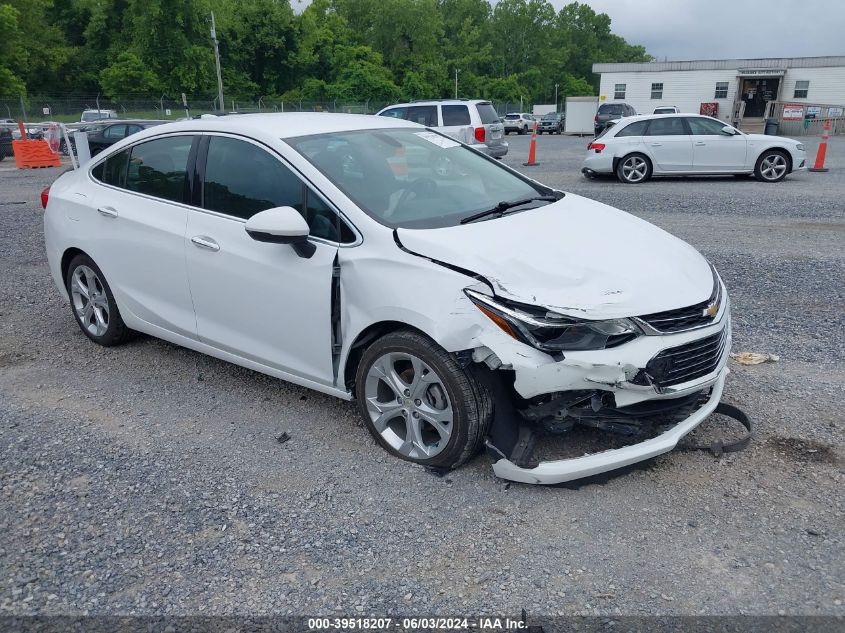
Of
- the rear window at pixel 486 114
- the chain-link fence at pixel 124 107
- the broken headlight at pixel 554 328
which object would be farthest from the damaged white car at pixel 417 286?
the chain-link fence at pixel 124 107

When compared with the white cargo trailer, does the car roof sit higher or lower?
higher

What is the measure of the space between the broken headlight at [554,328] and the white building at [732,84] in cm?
4204

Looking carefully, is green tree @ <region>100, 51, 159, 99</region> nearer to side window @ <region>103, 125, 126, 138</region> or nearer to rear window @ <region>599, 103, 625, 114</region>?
side window @ <region>103, 125, 126, 138</region>

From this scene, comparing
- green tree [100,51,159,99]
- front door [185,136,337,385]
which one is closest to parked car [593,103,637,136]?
front door [185,136,337,385]

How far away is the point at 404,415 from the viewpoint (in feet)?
11.2

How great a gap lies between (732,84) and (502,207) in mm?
45040

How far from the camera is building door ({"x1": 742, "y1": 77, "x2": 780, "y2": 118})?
42750mm

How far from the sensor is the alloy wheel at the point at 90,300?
493 centimetres

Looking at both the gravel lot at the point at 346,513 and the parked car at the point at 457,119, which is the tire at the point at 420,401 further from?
the parked car at the point at 457,119

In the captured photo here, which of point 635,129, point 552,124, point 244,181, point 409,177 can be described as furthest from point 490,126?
point 552,124

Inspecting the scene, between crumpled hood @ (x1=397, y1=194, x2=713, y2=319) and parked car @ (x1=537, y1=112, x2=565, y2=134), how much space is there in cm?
4207

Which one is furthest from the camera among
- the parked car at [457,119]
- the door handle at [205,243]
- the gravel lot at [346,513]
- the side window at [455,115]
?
the side window at [455,115]

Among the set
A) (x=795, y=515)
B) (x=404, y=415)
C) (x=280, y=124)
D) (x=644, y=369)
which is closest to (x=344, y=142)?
(x=280, y=124)

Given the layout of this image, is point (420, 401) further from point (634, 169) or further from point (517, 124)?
point (517, 124)
